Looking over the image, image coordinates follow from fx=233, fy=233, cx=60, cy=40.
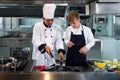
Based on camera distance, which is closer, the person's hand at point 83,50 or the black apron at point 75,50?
the person's hand at point 83,50

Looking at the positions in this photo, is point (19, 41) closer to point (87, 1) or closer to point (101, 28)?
point (101, 28)

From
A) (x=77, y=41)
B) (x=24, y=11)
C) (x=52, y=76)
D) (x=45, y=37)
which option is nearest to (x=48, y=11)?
(x=45, y=37)

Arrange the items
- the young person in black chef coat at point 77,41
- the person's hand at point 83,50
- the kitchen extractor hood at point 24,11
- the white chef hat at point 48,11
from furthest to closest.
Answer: the kitchen extractor hood at point 24,11, the young person in black chef coat at point 77,41, the person's hand at point 83,50, the white chef hat at point 48,11

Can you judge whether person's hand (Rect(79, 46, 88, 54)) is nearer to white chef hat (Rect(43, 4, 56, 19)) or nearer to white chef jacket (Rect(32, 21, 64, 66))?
white chef jacket (Rect(32, 21, 64, 66))

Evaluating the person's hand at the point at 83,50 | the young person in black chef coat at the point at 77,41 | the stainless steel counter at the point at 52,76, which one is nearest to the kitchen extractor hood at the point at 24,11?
the young person in black chef coat at the point at 77,41

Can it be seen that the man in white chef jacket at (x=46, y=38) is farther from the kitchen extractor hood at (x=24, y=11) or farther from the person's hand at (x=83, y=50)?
the kitchen extractor hood at (x=24, y=11)

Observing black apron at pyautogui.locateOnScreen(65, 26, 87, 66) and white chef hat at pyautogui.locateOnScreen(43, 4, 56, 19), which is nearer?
white chef hat at pyautogui.locateOnScreen(43, 4, 56, 19)

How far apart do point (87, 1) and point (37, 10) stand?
295 cm

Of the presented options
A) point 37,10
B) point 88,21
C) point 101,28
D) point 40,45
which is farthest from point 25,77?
point 101,28

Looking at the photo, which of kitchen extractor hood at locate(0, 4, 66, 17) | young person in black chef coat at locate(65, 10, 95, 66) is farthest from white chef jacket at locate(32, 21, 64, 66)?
kitchen extractor hood at locate(0, 4, 66, 17)

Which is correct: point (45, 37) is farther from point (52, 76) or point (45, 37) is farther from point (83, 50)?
point (52, 76)

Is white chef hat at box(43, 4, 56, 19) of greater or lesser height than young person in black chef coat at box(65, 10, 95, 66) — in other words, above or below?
above

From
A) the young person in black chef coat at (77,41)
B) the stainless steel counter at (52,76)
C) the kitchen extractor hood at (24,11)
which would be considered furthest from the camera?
the kitchen extractor hood at (24,11)

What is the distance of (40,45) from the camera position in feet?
8.25
